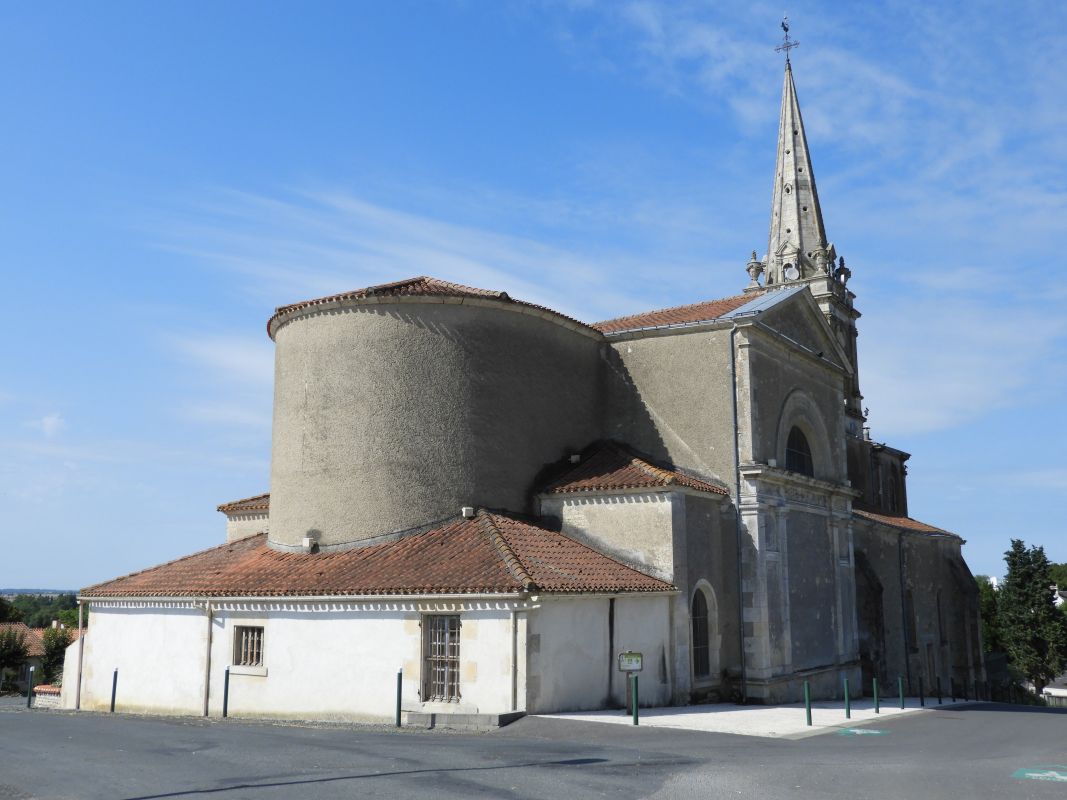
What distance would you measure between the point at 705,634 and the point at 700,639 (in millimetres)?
250

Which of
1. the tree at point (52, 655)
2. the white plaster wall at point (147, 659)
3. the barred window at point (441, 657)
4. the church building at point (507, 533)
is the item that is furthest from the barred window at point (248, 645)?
the tree at point (52, 655)

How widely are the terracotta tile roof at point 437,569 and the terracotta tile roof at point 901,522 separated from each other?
1915cm

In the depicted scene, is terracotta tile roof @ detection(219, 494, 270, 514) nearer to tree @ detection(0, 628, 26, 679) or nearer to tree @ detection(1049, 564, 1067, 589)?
tree @ detection(0, 628, 26, 679)

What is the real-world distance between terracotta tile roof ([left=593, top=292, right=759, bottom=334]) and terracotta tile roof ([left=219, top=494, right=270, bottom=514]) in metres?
11.0

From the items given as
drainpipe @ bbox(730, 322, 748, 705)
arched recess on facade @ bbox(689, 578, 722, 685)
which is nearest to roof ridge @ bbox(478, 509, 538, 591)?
arched recess on facade @ bbox(689, 578, 722, 685)

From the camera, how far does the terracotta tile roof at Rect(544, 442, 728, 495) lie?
21.3m

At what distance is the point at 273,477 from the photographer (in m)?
23.8

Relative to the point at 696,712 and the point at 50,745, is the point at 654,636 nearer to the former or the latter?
the point at 696,712

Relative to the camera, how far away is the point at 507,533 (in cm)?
2008

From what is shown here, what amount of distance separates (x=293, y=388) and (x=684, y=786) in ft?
Result: 50.9

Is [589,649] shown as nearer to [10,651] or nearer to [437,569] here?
[437,569]

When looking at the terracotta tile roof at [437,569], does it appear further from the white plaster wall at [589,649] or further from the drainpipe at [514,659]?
the drainpipe at [514,659]

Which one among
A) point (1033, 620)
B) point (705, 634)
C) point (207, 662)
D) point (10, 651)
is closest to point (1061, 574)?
point (1033, 620)

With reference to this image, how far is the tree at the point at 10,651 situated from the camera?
4862cm
